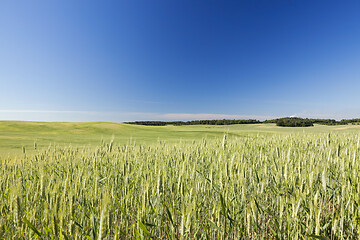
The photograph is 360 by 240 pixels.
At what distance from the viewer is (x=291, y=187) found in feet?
4.92

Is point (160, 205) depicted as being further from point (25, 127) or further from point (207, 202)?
point (25, 127)

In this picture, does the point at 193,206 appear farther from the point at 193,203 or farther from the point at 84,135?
the point at 84,135

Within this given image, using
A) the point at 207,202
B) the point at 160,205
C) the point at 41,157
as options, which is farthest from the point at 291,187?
the point at 41,157

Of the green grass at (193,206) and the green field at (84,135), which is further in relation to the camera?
the green field at (84,135)

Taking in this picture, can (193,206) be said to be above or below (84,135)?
above

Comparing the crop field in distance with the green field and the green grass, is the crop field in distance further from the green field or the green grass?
the green field

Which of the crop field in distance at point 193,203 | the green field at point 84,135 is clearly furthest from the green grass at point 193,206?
the green field at point 84,135

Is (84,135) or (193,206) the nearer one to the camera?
(193,206)

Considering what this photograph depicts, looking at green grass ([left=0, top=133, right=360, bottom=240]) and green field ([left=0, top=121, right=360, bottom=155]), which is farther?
green field ([left=0, top=121, right=360, bottom=155])

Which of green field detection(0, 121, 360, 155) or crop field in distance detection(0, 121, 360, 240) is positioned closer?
crop field in distance detection(0, 121, 360, 240)

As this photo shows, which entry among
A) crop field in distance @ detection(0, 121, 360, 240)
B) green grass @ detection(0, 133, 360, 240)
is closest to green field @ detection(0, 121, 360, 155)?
crop field in distance @ detection(0, 121, 360, 240)

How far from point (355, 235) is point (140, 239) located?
1.52 m

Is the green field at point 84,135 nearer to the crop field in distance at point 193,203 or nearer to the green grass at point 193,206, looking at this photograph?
the crop field in distance at point 193,203

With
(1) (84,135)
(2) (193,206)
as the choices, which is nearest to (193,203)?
(2) (193,206)
